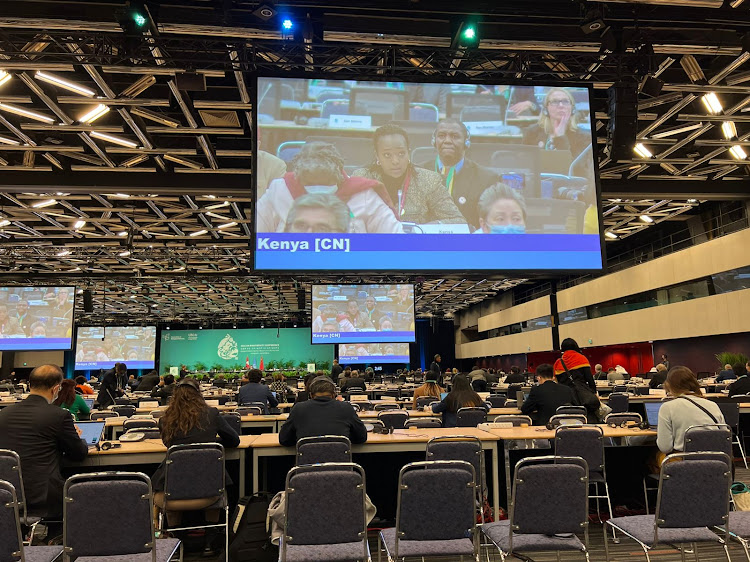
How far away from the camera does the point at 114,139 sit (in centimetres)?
1020

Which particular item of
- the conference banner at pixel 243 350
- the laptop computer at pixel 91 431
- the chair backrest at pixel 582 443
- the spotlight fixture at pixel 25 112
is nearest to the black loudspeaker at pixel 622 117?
the chair backrest at pixel 582 443

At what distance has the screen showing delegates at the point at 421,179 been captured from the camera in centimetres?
566

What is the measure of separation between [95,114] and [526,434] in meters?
7.84

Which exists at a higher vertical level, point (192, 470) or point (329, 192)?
point (329, 192)

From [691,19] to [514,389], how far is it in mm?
9311

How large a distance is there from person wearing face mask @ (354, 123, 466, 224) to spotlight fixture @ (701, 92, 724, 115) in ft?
19.0

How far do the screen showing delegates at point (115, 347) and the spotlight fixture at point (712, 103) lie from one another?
2510 cm

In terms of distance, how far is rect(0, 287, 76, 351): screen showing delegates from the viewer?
632 inches

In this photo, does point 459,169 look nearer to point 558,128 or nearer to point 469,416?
point 558,128

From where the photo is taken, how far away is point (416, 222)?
5.77 m

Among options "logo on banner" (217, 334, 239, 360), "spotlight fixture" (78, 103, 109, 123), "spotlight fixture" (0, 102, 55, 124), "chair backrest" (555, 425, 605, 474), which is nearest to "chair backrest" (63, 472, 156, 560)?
"chair backrest" (555, 425, 605, 474)

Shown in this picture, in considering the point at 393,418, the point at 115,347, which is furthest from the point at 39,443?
the point at 115,347
